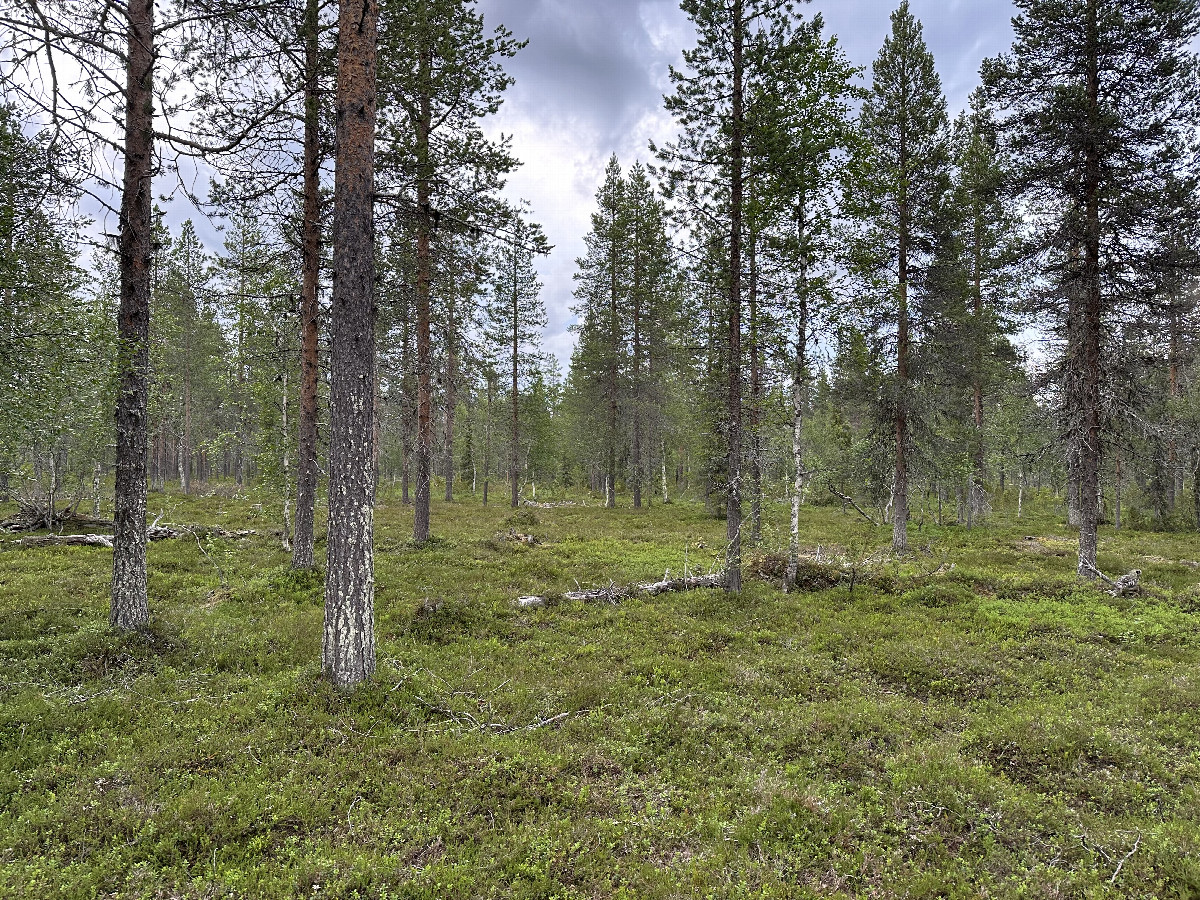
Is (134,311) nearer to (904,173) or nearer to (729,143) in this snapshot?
(729,143)

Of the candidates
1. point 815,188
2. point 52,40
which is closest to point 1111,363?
point 815,188

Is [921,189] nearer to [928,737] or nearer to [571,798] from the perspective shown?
[928,737]

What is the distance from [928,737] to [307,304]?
14560 mm

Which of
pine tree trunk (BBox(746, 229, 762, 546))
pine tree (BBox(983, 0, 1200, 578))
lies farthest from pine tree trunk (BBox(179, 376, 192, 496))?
Answer: pine tree (BBox(983, 0, 1200, 578))

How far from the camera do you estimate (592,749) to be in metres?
6.21

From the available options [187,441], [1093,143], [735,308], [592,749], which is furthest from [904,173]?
[187,441]

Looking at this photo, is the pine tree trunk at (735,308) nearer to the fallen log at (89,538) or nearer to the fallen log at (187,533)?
the fallen log at (89,538)

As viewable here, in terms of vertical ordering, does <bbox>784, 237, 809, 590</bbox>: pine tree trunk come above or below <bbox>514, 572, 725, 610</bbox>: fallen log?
above

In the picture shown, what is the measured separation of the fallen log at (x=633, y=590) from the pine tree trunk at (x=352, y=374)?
197 inches

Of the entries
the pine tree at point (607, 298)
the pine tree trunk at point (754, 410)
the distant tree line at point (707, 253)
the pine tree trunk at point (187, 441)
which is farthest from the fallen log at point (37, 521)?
the pine tree at point (607, 298)

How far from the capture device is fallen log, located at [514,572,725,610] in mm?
11898

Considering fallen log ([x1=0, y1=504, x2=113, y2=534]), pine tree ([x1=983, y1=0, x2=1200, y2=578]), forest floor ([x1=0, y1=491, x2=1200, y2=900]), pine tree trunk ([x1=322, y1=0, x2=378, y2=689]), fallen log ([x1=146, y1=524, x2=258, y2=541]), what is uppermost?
pine tree ([x1=983, y1=0, x2=1200, y2=578])

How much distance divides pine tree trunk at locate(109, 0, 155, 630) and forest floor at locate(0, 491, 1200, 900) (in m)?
1.09

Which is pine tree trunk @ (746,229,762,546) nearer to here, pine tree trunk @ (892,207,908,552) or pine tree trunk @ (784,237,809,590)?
pine tree trunk @ (784,237,809,590)
